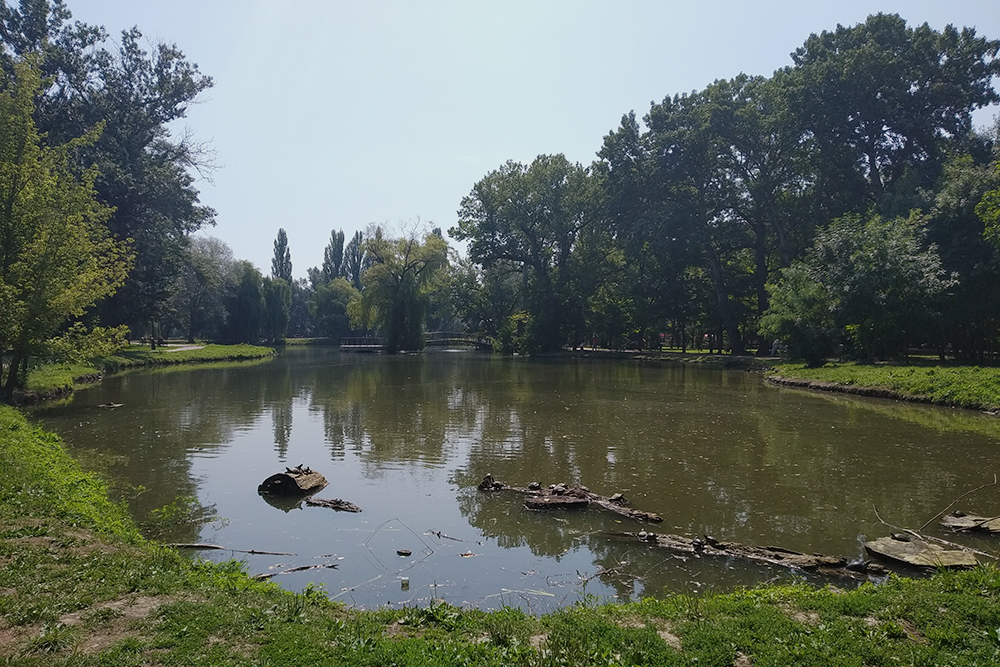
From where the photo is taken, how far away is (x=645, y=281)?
172ft

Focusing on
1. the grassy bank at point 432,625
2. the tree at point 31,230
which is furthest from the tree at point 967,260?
the tree at point 31,230

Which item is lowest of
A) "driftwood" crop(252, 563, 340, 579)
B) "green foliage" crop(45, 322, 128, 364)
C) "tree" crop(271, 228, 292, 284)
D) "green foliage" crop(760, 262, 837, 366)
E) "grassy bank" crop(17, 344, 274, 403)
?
"driftwood" crop(252, 563, 340, 579)

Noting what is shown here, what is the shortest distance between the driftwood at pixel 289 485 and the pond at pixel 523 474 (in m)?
0.30

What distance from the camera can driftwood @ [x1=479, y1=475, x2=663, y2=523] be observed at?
9320mm

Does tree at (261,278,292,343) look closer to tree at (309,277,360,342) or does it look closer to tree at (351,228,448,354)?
tree at (309,277,360,342)

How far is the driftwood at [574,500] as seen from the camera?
932 centimetres

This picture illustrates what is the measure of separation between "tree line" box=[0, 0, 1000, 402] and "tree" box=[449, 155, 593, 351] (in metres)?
0.22

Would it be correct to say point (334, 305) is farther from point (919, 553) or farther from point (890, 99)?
point (919, 553)

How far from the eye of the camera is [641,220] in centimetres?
4847

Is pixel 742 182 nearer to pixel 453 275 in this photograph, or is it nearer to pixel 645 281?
pixel 645 281

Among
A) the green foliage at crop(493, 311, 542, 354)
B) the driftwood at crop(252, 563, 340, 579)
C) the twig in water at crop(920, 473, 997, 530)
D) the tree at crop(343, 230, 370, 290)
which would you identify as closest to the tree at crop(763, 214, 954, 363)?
the twig in water at crop(920, 473, 997, 530)

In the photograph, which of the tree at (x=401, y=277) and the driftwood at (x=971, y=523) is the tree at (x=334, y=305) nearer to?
the tree at (x=401, y=277)

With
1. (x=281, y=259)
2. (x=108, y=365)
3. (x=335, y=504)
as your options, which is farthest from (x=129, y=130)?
(x=281, y=259)

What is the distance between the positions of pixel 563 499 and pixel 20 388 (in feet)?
67.7
